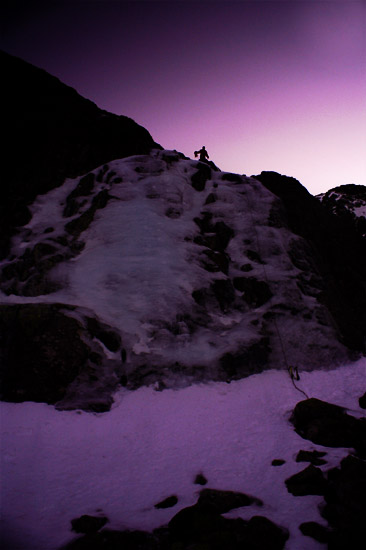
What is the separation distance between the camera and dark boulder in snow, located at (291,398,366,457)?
9602 mm

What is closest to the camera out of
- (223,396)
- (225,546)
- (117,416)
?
(225,546)

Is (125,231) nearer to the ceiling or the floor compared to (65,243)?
nearer to the ceiling

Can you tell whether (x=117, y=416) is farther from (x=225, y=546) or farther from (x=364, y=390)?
(x=364, y=390)

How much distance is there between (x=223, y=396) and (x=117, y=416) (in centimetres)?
478

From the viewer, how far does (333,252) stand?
26.8 meters

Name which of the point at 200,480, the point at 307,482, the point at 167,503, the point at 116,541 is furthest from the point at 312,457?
the point at 116,541

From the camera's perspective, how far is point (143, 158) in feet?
98.6

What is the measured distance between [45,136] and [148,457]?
34.9m

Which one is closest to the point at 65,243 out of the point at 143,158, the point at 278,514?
the point at 143,158

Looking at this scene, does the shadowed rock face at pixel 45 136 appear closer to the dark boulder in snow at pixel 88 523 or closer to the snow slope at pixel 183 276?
the snow slope at pixel 183 276

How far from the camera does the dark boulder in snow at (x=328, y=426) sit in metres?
9.60

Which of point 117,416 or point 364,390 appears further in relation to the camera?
point 364,390

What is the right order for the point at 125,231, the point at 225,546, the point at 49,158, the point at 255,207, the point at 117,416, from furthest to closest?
the point at 49,158 < the point at 255,207 < the point at 125,231 < the point at 117,416 < the point at 225,546

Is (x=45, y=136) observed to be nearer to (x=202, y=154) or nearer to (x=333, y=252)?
(x=202, y=154)
